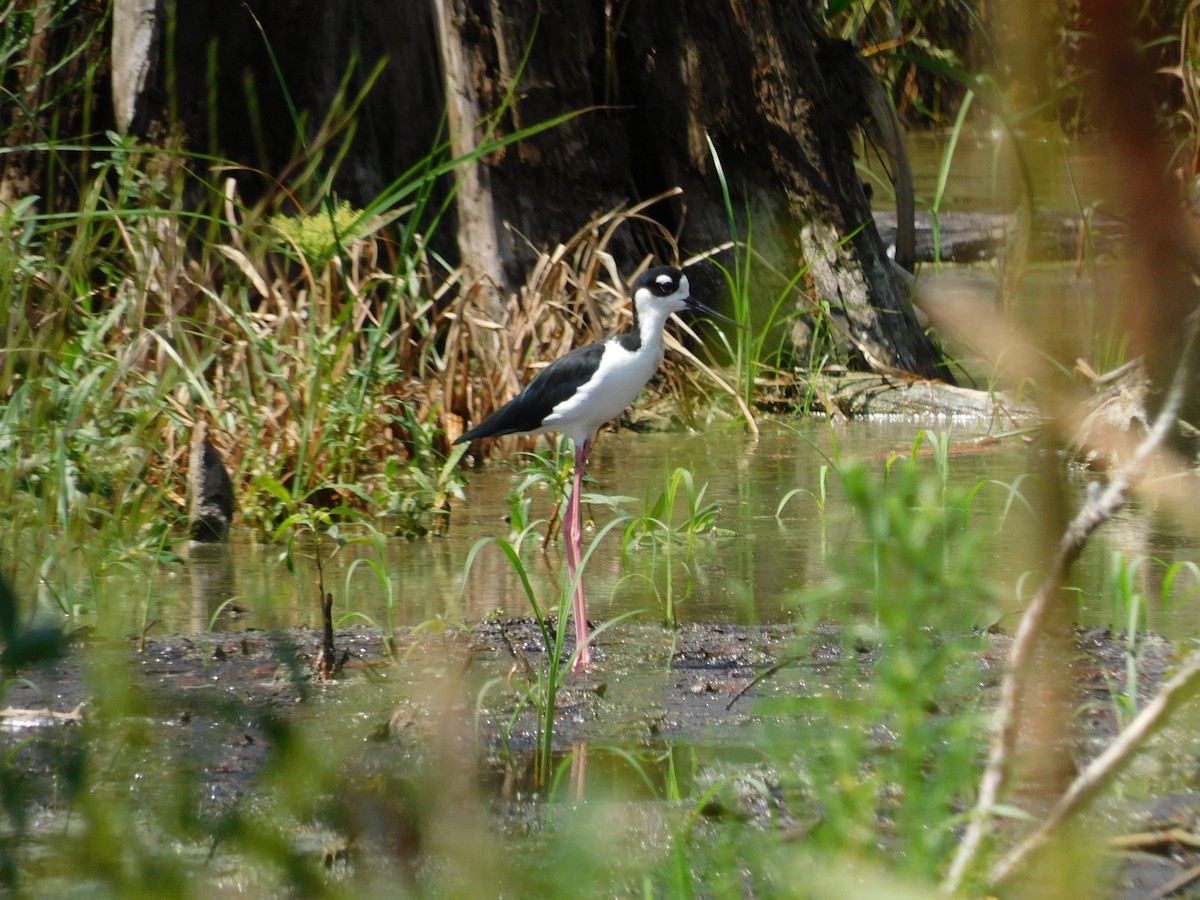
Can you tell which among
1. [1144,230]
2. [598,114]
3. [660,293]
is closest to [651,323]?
[660,293]

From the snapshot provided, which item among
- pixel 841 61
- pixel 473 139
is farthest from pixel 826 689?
pixel 841 61

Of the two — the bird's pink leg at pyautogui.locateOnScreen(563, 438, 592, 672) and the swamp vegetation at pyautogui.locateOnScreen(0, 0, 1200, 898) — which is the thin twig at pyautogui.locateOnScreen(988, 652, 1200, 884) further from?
the bird's pink leg at pyautogui.locateOnScreen(563, 438, 592, 672)

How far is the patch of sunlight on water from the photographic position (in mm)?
4211

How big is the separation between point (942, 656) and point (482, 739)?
6.65 ft

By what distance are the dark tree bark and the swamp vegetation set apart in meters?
0.12

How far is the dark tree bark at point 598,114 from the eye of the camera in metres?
7.03

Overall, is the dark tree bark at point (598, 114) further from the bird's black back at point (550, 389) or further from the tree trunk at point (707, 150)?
the bird's black back at point (550, 389)

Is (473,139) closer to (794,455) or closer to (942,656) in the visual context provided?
(794,455)

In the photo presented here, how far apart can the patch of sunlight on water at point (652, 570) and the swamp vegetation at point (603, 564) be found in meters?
0.02

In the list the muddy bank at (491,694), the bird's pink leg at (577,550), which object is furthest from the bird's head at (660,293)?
the muddy bank at (491,694)

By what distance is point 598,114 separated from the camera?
756 centimetres

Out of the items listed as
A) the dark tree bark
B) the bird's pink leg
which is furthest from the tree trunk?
the bird's pink leg

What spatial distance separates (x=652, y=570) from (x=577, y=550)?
0.23 meters

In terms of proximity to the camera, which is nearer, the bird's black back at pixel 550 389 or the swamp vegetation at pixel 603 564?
the swamp vegetation at pixel 603 564
